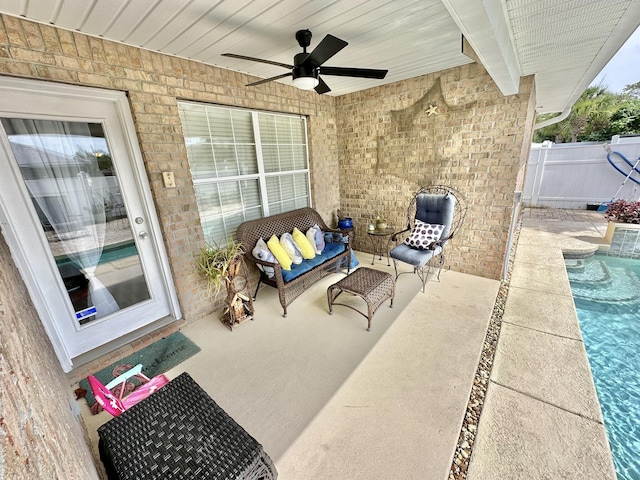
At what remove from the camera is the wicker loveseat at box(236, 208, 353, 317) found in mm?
2883

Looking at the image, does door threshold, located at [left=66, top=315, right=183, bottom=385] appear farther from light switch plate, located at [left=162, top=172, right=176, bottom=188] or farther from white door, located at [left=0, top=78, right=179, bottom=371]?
light switch plate, located at [left=162, top=172, right=176, bottom=188]

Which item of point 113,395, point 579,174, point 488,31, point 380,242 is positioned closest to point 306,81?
point 488,31

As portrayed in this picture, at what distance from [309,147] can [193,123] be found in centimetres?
172

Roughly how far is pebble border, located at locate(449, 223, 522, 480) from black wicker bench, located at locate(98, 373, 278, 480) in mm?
1043

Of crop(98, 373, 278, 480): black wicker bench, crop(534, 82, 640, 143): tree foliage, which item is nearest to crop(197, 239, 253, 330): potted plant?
crop(98, 373, 278, 480): black wicker bench

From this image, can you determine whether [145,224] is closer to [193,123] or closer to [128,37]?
[193,123]

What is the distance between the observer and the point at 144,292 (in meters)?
2.56

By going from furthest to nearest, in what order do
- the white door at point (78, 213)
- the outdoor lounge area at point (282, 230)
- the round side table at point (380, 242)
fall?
the round side table at point (380, 242), the white door at point (78, 213), the outdoor lounge area at point (282, 230)

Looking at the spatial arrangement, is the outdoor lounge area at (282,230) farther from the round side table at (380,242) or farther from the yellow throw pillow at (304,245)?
the round side table at (380,242)

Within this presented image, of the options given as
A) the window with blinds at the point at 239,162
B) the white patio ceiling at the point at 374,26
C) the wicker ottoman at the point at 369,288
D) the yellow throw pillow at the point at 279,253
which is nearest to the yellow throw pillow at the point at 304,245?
the yellow throw pillow at the point at 279,253

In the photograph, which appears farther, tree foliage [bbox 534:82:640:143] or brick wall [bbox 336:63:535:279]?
tree foliage [bbox 534:82:640:143]

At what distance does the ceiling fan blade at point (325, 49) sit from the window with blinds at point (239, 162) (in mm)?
1401

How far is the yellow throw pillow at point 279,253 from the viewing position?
3.04 m

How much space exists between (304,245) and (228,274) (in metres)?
1.05
